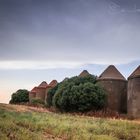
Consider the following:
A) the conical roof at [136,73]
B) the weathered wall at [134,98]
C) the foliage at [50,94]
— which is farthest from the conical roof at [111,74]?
the foliage at [50,94]

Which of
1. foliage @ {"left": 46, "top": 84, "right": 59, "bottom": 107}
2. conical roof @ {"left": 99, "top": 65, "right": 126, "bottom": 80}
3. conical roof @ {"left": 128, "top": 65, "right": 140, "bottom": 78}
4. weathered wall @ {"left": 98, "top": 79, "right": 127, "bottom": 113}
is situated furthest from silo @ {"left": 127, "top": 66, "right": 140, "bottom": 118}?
foliage @ {"left": 46, "top": 84, "right": 59, "bottom": 107}

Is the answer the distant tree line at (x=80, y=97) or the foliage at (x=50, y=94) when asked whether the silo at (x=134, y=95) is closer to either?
the distant tree line at (x=80, y=97)

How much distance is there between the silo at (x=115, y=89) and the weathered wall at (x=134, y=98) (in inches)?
143

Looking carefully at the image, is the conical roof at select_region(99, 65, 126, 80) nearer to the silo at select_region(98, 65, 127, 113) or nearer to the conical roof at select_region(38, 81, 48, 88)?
the silo at select_region(98, 65, 127, 113)

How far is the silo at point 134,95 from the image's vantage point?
30269mm

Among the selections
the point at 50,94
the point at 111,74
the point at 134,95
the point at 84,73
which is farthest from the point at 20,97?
the point at 134,95

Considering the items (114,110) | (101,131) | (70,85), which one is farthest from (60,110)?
(101,131)

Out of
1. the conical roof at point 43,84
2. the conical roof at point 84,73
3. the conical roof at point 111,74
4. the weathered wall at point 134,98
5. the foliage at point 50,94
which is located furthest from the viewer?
the conical roof at point 43,84

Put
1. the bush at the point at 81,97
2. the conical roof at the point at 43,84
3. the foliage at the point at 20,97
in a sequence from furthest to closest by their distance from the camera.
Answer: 1. the foliage at the point at 20,97
2. the conical roof at the point at 43,84
3. the bush at the point at 81,97

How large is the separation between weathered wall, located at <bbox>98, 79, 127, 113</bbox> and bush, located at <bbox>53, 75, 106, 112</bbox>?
1.94 meters

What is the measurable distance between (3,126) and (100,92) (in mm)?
21156

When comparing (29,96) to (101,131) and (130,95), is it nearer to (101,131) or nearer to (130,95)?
(130,95)

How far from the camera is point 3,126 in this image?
40.3 feet

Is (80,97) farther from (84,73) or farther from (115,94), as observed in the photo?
(84,73)
